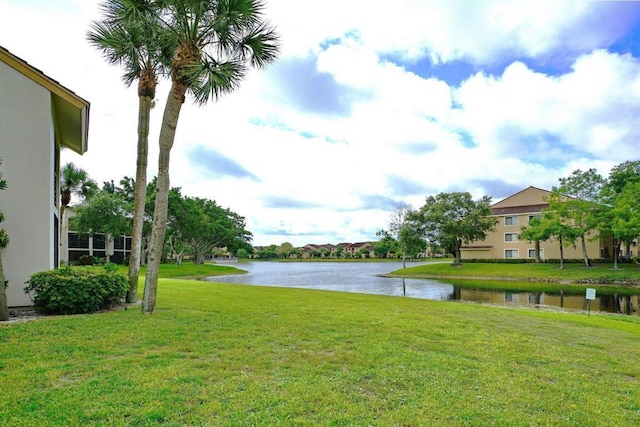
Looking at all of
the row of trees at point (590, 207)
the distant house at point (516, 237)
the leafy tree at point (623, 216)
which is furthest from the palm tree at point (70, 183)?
the distant house at point (516, 237)

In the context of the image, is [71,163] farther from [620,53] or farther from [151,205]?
[620,53]

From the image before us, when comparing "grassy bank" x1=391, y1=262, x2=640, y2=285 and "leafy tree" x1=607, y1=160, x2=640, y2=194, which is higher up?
"leafy tree" x1=607, y1=160, x2=640, y2=194

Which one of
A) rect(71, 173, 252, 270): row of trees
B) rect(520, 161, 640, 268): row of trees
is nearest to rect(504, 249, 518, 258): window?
rect(520, 161, 640, 268): row of trees

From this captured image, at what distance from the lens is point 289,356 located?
5.89 metres

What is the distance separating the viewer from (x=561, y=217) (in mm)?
39938

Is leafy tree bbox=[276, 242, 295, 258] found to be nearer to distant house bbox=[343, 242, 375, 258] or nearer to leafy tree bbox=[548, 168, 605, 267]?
distant house bbox=[343, 242, 375, 258]

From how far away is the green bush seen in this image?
905 cm

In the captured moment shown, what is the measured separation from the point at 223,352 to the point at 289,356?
106 centimetres

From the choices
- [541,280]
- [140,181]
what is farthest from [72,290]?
[541,280]

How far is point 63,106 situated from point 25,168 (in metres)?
2.54

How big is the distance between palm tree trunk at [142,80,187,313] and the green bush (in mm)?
1485

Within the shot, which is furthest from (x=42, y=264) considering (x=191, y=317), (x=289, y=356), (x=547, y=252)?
(x=547, y=252)

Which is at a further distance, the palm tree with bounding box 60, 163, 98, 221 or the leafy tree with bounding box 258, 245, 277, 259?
the leafy tree with bounding box 258, 245, 277, 259

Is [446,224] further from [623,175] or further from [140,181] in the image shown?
[140,181]
